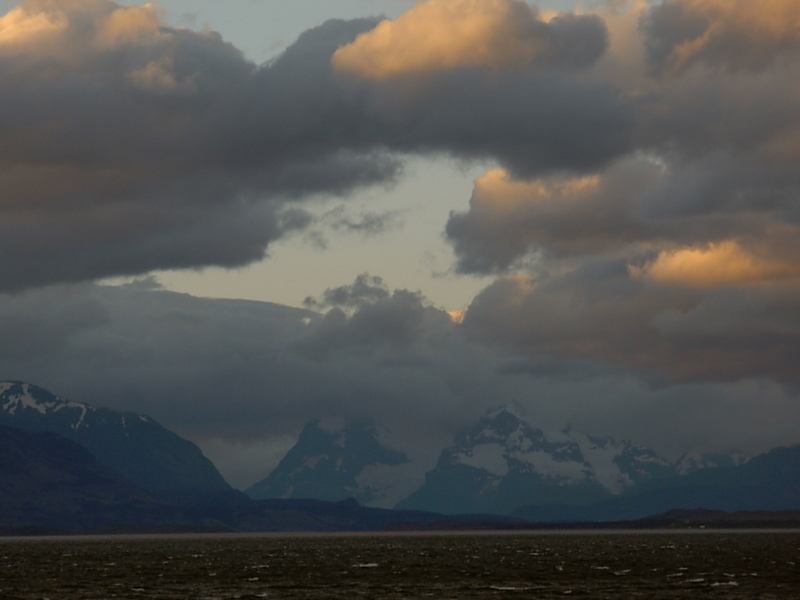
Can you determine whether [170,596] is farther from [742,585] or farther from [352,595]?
[742,585]

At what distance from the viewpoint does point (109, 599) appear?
531ft

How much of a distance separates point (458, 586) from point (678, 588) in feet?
102

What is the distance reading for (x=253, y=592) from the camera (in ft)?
563

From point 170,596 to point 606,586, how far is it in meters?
59.1

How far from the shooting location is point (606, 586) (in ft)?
575

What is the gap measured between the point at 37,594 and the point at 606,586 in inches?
3053

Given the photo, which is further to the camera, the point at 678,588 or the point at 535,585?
the point at 535,585

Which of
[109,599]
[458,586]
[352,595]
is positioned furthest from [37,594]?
[458,586]

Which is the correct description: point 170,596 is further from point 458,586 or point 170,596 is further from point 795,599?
point 795,599

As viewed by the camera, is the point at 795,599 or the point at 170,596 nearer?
the point at 795,599

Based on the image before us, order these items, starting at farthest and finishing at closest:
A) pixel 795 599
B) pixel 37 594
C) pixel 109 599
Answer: pixel 37 594 < pixel 109 599 < pixel 795 599

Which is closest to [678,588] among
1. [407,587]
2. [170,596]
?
[407,587]

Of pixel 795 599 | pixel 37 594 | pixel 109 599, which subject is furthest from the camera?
pixel 37 594

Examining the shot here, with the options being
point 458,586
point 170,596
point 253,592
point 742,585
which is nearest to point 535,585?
point 458,586
